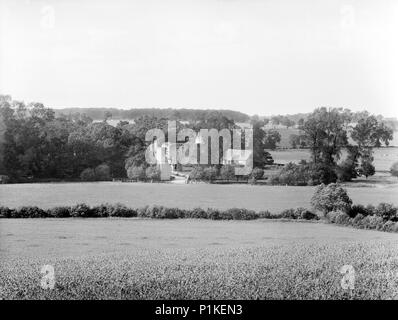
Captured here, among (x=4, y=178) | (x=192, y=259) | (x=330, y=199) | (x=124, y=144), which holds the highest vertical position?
(x=124, y=144)

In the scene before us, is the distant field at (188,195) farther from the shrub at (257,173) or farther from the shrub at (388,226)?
the shrub at (388,226)

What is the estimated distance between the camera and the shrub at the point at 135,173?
1001 cm

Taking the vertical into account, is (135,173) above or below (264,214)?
above

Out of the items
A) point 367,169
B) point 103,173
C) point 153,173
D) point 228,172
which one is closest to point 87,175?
point 103,173

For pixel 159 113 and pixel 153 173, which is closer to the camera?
pixel 159 113

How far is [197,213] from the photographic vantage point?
993 centimetres

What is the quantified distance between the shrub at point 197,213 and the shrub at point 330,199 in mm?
1622

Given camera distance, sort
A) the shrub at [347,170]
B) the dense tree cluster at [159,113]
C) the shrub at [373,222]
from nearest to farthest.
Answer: the dense tree cluster at [159,113]
the shrub at [373,222]
the shrub at [347,170]

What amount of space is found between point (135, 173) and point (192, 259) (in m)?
1.70

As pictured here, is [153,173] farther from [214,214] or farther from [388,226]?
[388,226]

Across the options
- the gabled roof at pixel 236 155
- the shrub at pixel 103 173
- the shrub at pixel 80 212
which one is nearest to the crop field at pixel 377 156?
the gabled roof at pixel 236 155

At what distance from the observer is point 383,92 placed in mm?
9445

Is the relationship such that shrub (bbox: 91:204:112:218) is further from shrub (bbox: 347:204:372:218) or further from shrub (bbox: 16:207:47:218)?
shrub (bbox: 347:204:372:218)
